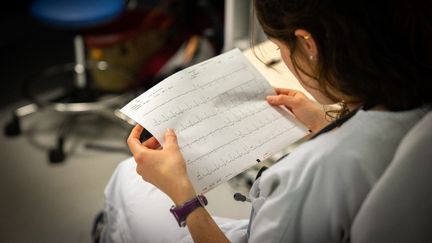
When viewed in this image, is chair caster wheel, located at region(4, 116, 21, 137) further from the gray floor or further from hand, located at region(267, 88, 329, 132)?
hand, located at region(267, 88, 329, 132)

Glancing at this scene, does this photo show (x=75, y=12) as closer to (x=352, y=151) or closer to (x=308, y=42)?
(x=308, y=42)

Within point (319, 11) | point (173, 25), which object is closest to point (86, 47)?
point (173, 25)

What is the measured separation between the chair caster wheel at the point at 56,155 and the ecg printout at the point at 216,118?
1260 mm

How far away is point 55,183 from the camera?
1936mm

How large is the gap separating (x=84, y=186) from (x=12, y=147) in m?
0.46

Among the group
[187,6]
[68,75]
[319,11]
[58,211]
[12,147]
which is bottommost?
[319,11]

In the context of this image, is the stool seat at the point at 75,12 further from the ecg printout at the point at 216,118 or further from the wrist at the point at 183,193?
the wrist at the point at 183,193

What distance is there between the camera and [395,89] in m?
0.70

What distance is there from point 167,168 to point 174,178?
0.9 inches

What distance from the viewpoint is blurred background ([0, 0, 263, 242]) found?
5.90 feet

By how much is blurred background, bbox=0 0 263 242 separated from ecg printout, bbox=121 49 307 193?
0.59 m

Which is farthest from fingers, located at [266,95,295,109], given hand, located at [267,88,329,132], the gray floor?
the gray floor

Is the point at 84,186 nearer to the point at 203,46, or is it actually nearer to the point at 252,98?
the point at 203,46

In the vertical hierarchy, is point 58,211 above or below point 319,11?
above
